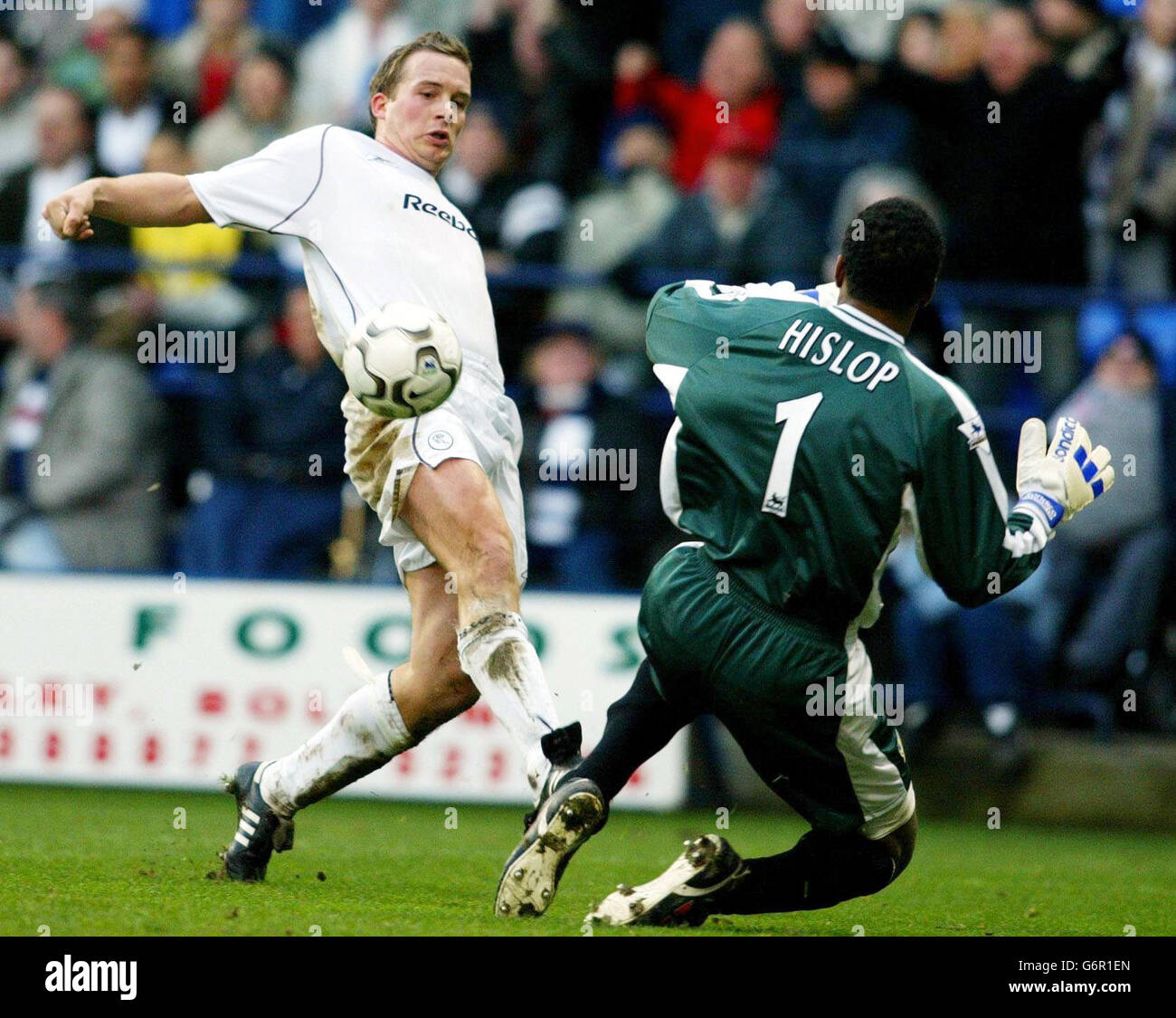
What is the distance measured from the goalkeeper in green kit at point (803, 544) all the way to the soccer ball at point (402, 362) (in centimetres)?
66

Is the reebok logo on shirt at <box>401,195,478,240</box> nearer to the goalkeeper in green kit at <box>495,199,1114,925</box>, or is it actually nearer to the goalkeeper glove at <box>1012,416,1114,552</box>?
the goalkeeper in green kit at <box>495,199,1114,925</box>

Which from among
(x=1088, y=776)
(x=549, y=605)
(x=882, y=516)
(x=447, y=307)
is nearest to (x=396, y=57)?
(x=447, y=307)

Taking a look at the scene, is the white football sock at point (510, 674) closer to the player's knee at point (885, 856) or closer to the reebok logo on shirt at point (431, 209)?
the player's knee at point (885, 856)

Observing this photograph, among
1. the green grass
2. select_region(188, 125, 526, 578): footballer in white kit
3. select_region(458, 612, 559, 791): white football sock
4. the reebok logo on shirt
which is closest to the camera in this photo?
the green grass

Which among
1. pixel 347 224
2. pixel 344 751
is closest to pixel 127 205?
pixel 347 224

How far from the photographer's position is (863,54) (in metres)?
11.8

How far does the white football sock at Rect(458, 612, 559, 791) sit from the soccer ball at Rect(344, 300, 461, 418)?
67 centimetres

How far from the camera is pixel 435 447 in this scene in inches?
222

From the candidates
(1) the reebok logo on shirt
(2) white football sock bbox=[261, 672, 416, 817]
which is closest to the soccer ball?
(1) the reebok logo on shirt

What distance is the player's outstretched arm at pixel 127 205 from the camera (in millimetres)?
5434

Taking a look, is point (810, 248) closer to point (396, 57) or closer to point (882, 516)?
point (396, 57)

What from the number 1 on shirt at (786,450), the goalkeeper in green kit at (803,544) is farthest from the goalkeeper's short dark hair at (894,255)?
the number 1 on shirt at (786,450)

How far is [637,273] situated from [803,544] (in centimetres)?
588

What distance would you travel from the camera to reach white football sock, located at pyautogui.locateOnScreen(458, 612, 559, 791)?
17.7ft
